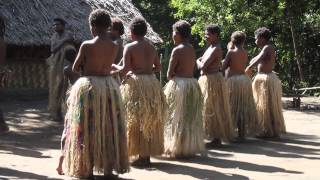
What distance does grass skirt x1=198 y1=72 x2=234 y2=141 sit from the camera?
702 cm

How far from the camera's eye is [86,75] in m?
4.99

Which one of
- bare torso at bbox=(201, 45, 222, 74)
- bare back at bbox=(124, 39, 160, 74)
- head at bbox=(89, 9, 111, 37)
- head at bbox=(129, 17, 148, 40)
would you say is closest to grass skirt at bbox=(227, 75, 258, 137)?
bare torso at bbox=(201, 45, 222, 74)

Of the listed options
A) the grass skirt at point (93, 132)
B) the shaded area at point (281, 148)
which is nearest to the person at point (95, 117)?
the grass skirt at point (93, 132)

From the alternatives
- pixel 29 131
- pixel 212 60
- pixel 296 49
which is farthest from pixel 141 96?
pixel 296 49

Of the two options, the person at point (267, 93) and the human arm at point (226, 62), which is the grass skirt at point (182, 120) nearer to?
the human arm at point (226, 62)

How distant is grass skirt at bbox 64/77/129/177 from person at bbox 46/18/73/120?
13.3 ft

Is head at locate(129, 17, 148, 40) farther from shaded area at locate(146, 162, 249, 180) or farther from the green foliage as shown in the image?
the green foliage

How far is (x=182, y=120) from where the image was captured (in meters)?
6.23

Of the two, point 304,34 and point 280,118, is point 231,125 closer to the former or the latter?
point 280,118

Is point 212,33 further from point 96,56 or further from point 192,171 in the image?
point 96,56

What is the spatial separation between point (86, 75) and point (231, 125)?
2843mm

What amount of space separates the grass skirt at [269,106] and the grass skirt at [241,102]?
0.39m

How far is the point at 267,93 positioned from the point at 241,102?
1.94 feet

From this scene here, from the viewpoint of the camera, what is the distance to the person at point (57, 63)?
8875 mm
